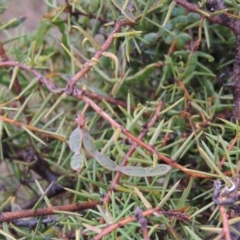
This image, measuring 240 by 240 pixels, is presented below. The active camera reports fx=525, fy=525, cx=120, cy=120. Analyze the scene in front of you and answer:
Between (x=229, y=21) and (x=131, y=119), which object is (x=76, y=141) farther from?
(x=229, y=21)

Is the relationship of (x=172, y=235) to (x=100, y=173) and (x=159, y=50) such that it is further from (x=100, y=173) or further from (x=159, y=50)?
(x=159, y=50)

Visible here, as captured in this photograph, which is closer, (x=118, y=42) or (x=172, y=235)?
(x=172, y=235)

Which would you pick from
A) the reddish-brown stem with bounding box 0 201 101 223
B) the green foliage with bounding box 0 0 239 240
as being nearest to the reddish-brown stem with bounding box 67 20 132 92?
Answer: the green foliage with bounding box 0 0 239 240

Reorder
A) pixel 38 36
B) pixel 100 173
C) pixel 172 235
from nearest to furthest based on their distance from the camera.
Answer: pixel 172 235
pixel 100 173
pixel 38 36

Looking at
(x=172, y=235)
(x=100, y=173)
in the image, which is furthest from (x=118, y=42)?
(x=172, y=235)

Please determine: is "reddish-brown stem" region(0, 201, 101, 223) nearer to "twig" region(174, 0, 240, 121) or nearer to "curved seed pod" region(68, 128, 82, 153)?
"curved seed pod" region(68, 128, 82, 153)

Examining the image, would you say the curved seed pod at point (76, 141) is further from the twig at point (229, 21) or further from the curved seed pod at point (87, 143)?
the twig at point (229, 21)

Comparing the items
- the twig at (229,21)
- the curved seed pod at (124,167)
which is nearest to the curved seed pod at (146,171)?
the curved seed pod at (124,167)

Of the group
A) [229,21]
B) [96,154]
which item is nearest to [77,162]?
[96,154]
